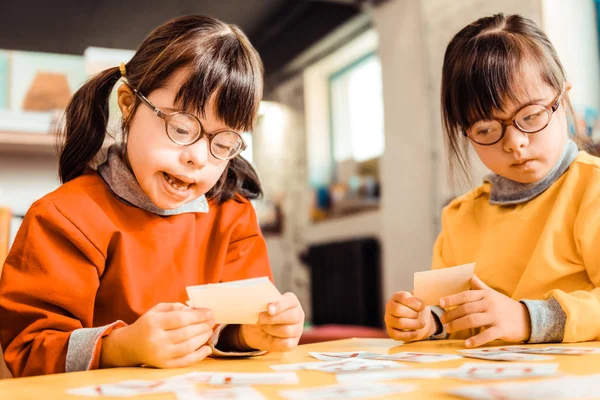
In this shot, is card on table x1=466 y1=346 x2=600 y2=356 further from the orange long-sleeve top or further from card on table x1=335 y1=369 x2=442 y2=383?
the orange long-sleeve top

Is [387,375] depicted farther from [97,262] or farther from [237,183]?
[237,183]

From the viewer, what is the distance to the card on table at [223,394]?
1.78ft

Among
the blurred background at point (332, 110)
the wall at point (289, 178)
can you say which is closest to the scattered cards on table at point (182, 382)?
the blurred background at point (332, 110)

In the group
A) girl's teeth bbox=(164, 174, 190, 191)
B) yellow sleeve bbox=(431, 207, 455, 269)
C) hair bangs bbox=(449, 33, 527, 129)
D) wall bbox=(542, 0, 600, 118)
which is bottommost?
yellow sleeve bbox=(431, 207, 455, 269)

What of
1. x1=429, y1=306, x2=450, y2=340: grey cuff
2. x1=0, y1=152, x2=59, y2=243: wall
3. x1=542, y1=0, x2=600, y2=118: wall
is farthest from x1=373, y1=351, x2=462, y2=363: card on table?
x1=542, y1=0, x2=600, y2=118: wall

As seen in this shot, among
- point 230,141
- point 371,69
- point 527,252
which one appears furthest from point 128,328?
point 371,69

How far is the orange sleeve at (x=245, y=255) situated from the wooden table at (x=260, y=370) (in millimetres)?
229

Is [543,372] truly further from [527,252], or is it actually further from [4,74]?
[4,74]

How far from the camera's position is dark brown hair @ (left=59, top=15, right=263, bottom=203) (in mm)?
1037

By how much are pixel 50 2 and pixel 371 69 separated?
2374 mm

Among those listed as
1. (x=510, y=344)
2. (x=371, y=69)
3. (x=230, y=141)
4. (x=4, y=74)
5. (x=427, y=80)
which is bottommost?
(x=510, y=344)

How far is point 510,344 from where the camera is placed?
1.00 meters

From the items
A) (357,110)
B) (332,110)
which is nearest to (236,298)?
(357,110)

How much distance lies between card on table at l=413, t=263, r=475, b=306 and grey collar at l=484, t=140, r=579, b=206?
0.31m
